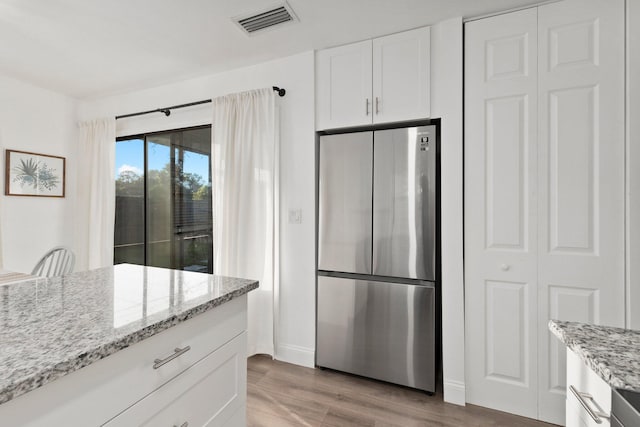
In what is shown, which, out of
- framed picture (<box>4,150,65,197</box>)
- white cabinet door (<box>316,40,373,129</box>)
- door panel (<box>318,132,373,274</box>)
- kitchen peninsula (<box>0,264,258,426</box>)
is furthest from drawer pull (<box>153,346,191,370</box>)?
framed picture (<box>4,150,65,197</box>)

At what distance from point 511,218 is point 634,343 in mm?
1184

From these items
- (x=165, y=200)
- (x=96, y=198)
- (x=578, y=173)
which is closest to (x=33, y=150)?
(x=96, y=198)

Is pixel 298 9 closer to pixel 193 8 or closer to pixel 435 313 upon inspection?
pixel 193 8

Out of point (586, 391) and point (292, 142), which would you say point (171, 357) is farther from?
point (292, 142)

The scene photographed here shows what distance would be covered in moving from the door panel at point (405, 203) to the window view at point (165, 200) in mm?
1771

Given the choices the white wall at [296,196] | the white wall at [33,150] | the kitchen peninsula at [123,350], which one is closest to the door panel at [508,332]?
the white wall at [296,196]

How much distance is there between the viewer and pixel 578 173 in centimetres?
181

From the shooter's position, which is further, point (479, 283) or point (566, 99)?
point (479, 283)

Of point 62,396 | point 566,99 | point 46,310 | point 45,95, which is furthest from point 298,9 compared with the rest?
point 45,95

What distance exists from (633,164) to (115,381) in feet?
8.42

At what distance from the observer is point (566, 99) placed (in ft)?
5.99

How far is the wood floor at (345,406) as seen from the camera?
6.10ft

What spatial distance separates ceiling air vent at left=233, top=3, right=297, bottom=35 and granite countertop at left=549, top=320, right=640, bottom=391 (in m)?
2.20

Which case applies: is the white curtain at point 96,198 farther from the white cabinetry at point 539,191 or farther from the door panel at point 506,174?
the door panel at point 506,174
